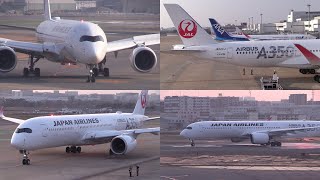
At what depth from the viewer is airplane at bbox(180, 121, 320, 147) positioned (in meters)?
15.5

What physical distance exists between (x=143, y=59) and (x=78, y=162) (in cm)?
327

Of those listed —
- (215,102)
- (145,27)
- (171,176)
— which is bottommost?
(171,176)

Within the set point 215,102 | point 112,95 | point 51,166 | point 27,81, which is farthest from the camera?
point 215,102

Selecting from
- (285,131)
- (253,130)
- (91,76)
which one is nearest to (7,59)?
(91,76)

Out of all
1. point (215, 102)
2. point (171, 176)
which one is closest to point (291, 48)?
point (215, 102)

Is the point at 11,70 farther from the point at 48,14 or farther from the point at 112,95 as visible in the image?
the point at 112,95

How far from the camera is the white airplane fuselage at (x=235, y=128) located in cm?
1544

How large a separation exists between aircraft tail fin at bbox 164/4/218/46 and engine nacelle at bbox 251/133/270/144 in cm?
344

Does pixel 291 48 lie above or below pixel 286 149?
above

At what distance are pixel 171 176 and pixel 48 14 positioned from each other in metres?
4.54

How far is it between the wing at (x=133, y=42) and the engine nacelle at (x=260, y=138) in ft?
22.3

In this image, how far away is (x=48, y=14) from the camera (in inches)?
415

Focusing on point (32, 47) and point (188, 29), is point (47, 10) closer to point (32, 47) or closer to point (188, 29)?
point (32, 47)

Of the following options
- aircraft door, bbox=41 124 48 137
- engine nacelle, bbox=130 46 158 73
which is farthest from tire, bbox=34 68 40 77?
aircraft door, bbox=41 124 48 137
